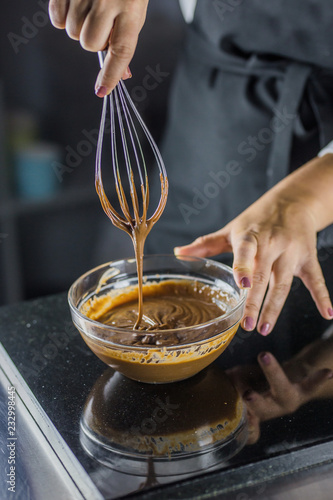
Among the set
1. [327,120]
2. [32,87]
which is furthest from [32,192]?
[327,120]

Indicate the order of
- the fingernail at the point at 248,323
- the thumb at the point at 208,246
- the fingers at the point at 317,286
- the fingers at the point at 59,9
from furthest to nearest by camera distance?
1. the thumb at the point at 208,246
2. the fingers at the point at 317,286
3. the fingernail at the point at 248,323
4. the fingers at the point at 59,9

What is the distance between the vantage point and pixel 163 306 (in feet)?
3.23

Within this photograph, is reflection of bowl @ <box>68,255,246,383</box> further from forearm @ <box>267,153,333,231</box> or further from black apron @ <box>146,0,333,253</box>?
black apron @ <box>146,0,333,253</box>

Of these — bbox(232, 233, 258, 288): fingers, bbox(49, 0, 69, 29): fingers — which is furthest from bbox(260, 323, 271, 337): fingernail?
bbox(49, 0, 69, 29): fingers

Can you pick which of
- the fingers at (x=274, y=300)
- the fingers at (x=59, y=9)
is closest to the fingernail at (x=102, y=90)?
the fingers at (x=59, y=9)

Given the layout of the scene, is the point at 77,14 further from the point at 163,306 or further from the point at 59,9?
the point at 163,306

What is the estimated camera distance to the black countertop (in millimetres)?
716

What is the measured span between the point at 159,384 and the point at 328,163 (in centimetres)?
68

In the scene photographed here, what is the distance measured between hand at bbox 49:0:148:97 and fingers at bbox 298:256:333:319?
0.50m

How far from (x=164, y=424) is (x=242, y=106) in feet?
3.41

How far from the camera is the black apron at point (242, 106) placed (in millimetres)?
1481

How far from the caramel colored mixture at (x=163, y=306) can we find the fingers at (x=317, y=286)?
16 centimetres

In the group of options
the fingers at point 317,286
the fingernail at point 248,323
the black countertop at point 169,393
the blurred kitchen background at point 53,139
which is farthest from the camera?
the blurred kitchen background at point 53,139

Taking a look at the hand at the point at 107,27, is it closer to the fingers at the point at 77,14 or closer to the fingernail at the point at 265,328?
the fingers at the point at 77,14
